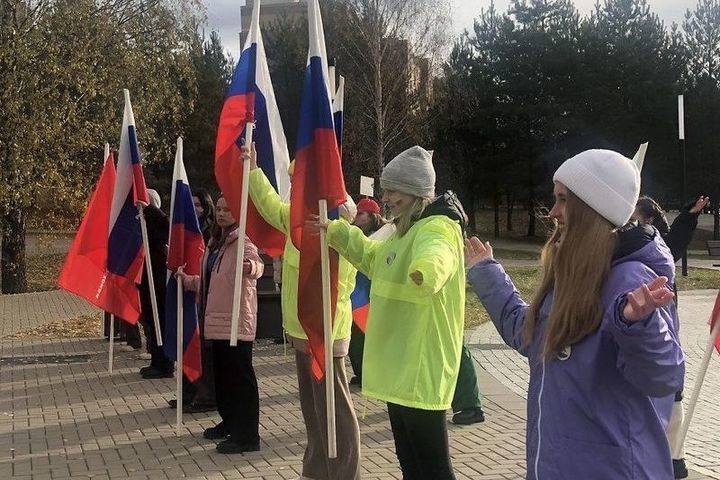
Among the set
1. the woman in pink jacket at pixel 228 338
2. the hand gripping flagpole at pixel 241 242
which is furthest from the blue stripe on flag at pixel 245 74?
the woman in pink jacket at pixel 228 338

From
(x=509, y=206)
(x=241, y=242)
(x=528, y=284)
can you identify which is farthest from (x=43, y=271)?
(x=509, y=206)

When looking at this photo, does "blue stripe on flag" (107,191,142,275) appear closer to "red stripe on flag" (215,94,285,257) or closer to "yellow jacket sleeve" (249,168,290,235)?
"red stripe on flag" (215,94,285,257)

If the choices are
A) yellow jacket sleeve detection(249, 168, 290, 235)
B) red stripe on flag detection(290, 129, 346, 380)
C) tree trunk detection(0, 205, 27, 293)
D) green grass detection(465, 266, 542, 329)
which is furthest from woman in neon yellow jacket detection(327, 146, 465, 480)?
tree trunk detection(0, 205, 27, 293)

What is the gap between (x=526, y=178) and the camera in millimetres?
42594

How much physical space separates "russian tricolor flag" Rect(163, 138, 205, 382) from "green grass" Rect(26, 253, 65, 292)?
17318mm

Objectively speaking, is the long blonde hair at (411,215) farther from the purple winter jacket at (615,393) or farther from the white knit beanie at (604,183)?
the purple winter jacket at (615,393)

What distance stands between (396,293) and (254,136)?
8.03ft

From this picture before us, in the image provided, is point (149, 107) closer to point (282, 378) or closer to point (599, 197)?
point (282, 378)

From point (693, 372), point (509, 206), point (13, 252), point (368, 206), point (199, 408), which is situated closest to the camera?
point (199, 408)

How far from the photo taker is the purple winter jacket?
8.52ft

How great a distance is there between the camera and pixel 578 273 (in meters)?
2.72

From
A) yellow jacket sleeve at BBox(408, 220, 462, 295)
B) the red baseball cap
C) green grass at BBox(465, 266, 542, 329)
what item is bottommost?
green grass at BBox(465, 266, 542, 329)

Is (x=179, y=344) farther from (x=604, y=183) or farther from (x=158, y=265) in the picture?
(x=604, y=183)

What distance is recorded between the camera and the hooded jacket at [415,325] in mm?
4336
